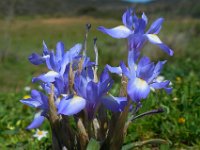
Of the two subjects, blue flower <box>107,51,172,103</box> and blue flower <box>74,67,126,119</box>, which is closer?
blue flower <box>107,51,172,103</box>

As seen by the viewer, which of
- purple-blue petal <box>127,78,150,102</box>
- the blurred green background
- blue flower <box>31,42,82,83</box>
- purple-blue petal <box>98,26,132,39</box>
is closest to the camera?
purple-blue petal <box>127,78,150,102</box>

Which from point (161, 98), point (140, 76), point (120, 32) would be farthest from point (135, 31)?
point (161, 98)

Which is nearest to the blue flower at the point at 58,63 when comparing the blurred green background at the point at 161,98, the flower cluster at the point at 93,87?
the flower cluster at the point at 93,87

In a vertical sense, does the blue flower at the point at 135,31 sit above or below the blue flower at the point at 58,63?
above

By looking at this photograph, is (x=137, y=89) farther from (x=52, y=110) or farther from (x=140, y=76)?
(x=52, y=110)

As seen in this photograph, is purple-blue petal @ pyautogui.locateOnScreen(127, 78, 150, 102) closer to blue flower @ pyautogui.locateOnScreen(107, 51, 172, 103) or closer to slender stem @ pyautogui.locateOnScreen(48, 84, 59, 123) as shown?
blue flower @ pyautogui.locateOnScreen(107, 51, 172, 103)

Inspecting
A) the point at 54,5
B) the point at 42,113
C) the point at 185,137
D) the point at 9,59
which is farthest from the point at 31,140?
the point at 54,5

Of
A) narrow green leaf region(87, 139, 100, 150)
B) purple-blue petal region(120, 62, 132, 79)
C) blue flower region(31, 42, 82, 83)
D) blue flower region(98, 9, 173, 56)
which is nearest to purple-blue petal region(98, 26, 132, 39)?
blue flower region(98, 9, 173, 56)

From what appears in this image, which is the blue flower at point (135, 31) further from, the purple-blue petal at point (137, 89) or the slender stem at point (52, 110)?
the slender stem at point (52, 110)
